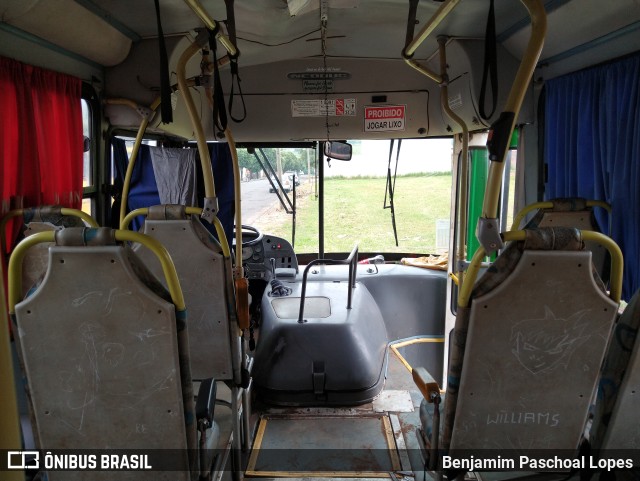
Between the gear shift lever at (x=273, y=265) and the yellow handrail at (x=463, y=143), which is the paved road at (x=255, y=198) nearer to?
the gear shift lever at (x=273, y=265)

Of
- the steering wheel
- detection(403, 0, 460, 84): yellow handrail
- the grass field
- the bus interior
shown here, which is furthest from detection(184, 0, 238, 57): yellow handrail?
the steering wheel

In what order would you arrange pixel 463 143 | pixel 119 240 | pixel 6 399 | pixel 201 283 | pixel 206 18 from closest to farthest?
pixel 6 399
pixel 119 240
pixel 206 18
pixel 201 283
pixel 463 143

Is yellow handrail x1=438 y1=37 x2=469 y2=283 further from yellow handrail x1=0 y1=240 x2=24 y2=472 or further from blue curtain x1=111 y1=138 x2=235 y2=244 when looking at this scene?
yellow handrail x1=0 y1=240 x2=24 y2=472

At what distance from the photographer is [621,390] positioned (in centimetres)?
161

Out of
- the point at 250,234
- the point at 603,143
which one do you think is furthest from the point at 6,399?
the point at 250,234

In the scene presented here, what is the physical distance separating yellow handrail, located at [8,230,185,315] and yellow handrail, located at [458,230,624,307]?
3.23 feet

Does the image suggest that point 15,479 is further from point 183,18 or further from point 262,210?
point 262,210

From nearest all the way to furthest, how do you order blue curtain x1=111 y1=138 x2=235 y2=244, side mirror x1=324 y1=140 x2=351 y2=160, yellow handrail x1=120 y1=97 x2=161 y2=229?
yellow handrail x1=120 y1=97 x2=161 y2=229, blue curtain x1=111 y1=138 x2=235 y2=244, side mirror x1=324 y1=140 x2=351 y2=160

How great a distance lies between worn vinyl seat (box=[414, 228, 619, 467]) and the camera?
1522 mm

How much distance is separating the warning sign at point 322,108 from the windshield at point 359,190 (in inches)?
15.7

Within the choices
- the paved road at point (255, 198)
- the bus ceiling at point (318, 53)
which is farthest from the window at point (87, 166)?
the paved road at point (255, 198)

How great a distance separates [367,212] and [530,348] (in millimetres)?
3216

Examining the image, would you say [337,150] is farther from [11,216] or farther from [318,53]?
[11,216]

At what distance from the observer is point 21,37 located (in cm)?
225
